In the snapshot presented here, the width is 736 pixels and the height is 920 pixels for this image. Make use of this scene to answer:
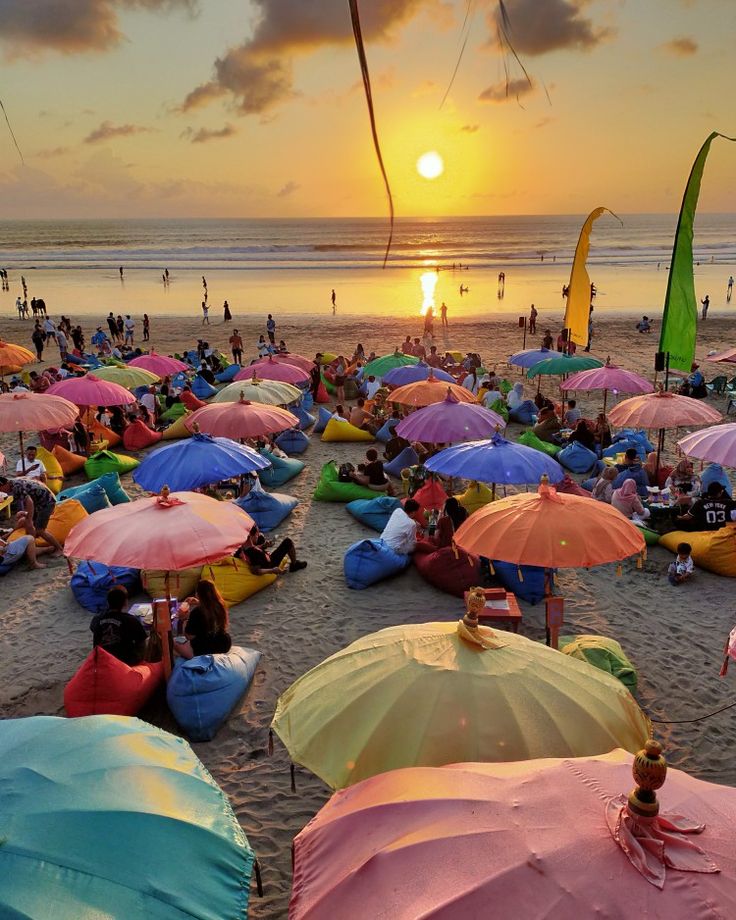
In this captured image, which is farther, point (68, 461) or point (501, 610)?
point (68, 461)

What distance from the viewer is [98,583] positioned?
24.6 ft

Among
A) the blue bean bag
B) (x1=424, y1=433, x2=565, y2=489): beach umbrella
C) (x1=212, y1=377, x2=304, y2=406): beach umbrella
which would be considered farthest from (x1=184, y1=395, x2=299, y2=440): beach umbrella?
the blue bean bag

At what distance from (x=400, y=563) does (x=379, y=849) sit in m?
5.62

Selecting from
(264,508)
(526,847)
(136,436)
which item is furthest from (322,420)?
(526,847)

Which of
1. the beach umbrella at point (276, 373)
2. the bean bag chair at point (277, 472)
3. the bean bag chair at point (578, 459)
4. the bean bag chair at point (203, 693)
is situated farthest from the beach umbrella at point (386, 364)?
the bean bag chair at point (203, 693)

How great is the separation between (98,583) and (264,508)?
2.80m

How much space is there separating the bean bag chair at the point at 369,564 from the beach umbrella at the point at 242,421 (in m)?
2.45

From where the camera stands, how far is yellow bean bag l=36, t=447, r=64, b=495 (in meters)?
10.6

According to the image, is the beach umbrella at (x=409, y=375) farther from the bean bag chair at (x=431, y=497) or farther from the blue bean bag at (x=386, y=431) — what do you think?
the bean bag chair at (x=431, y=497)

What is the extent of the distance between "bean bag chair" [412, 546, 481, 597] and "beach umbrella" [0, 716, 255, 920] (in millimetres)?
4836

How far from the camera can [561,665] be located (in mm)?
3664

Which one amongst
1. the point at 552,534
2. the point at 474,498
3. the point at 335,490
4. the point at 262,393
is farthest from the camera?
the point at 262,393

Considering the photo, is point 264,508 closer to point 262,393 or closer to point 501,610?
point 262,393

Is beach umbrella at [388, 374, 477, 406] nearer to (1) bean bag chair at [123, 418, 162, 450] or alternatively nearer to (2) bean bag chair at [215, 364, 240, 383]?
(1) bean bag chair at [123, 418, 162, 450]
